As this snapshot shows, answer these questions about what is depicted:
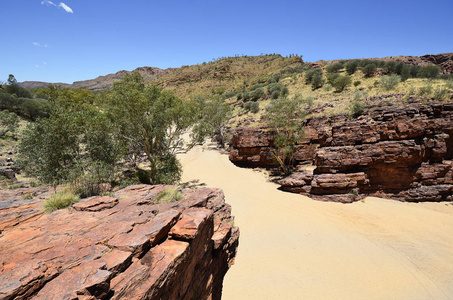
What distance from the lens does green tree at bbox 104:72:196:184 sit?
12805 mm

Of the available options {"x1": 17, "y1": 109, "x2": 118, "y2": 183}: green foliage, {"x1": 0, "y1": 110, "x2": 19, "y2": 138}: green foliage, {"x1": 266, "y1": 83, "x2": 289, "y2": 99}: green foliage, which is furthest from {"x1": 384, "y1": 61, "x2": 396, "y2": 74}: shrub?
{"x1": 0, "y1": 110, "x2": 19, "y2": 138}: green foliage

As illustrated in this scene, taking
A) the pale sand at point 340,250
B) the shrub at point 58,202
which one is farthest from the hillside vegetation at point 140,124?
the pale sand at point 340,250

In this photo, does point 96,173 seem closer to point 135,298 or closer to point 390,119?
point 135,298

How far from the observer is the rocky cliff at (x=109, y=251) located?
Answer: 99.5 inches

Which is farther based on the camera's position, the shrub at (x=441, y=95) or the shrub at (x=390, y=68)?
the shrub at (x=390, y=68)

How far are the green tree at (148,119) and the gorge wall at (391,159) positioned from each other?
31.0ft

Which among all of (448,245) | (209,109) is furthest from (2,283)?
(209,109)

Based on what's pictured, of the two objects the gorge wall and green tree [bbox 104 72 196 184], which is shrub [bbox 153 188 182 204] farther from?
the gorge wall

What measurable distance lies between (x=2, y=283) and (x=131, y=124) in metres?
12.2

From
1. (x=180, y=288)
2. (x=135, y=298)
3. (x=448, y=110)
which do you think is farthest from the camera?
(x=448, y=110)

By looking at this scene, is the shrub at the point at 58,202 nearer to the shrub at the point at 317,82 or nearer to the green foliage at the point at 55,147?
the green foliage at the point at 55,147

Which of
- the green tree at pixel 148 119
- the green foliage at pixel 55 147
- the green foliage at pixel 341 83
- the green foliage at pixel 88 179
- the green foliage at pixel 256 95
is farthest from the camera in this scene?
the green foliage at pixel 256 95

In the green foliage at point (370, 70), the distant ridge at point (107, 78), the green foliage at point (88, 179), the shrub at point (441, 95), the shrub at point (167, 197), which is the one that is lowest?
the shrub at point (167, 197)

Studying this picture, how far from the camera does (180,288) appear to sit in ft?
11.8
